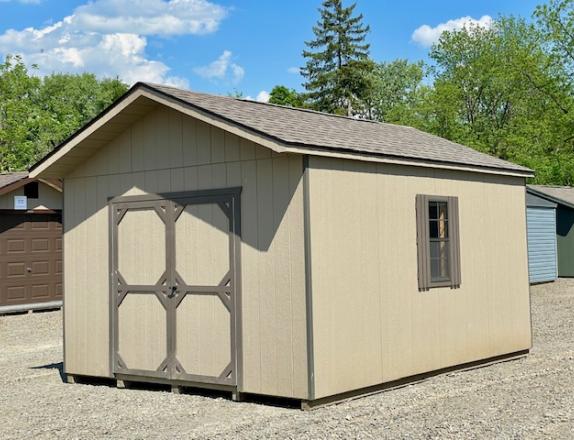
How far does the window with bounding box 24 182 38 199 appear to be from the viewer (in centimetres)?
1756

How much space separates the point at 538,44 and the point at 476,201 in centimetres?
3670

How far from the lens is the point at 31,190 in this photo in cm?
1766

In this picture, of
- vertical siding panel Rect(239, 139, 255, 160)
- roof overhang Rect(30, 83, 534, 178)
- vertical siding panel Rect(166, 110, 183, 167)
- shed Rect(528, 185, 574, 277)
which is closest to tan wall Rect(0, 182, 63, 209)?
roof overhang Rect(30, 83, 534, 178)

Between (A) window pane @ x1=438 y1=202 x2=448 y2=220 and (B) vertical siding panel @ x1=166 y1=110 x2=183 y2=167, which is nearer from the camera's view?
(B) vertical siding panel @ x1=166 y1=110 x2=183 y2=167

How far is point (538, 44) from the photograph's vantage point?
43812 millimetres

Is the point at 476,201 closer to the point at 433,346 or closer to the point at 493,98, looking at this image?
the point at 433,346

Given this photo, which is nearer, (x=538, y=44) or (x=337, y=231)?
(x=337, y=231)

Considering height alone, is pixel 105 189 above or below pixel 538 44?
below

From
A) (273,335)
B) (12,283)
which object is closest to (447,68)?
(12,283)

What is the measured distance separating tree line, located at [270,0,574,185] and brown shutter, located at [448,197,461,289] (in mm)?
26026

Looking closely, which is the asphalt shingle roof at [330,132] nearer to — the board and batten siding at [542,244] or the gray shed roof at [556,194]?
the board and batten siding at [542,244]

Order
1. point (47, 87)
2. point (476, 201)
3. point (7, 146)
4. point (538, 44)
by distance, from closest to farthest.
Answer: point (476, 201), point (7, 146), point (538, 44), point (47, 87)

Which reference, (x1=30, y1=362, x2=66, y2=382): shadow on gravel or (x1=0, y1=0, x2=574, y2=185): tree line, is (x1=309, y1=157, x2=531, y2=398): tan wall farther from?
(x1=0, y1=0, x2=574, y2=185): tree line

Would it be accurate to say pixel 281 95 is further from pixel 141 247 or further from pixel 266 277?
pixel 266 277
